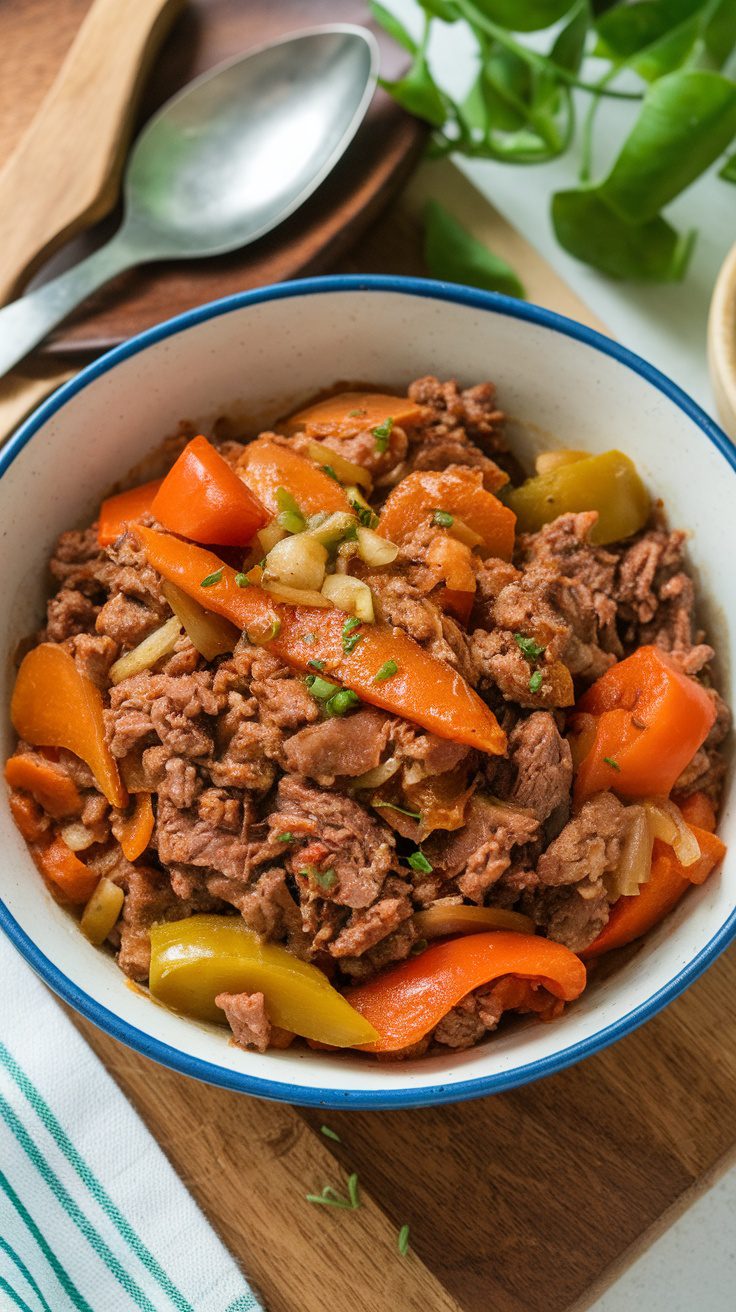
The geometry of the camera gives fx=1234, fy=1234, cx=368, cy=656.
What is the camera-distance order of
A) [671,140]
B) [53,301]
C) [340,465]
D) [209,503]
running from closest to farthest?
1. [209,503]
2. [340,465]
3. [53,301]
4. [671,140]

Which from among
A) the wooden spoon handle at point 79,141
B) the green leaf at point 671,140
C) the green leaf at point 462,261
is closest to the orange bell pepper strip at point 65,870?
the wooden spoon handle at point 79,141

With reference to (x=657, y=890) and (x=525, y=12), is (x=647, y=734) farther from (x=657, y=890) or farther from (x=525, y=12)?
(x=525, y=12)

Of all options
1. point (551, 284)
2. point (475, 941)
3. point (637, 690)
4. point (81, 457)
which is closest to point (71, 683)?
point (81, 457)

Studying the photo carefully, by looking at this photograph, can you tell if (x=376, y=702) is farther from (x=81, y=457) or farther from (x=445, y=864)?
(x=81, y=457)

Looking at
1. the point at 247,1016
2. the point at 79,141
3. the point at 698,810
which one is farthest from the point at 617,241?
the point at 247,1016

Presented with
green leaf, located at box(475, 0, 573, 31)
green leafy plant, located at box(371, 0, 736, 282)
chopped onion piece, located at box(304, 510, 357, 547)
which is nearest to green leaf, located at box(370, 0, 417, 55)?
green leafy plant, located at box(371, 0, 736, 282)
